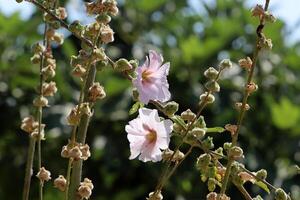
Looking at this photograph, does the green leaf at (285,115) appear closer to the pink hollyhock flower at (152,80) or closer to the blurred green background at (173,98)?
the blurred green background at (173,98)

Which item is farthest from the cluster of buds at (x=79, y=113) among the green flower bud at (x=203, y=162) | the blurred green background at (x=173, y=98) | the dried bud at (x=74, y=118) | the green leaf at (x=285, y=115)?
the green leaf at (x=285, y=115)

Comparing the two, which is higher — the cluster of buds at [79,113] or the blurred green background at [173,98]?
the blurred green background at [173,98]

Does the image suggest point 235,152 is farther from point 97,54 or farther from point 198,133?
point 97,54

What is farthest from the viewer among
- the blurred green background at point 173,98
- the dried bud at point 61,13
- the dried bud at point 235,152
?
the blurred green background at point 173,98

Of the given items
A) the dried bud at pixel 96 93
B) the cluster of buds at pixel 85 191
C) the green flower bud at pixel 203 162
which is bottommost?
the cluster of buds at pixel 85 191

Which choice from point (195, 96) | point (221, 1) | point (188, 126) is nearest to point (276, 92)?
point (195, 96)

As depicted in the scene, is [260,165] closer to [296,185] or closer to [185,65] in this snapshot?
[296,185]
